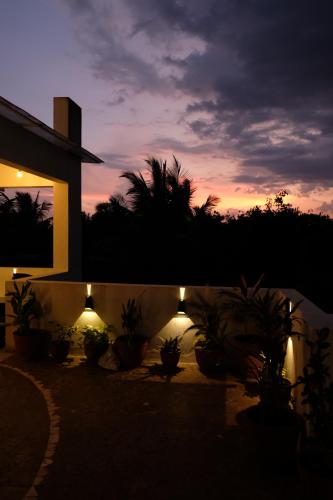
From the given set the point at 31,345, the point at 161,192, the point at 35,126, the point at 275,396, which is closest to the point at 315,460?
the point at 275,396

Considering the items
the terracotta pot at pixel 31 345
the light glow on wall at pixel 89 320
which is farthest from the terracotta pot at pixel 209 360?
the terracotta pot at pixel 31 345

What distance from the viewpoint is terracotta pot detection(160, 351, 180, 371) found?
667 centimetres

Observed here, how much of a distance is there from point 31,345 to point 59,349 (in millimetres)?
469

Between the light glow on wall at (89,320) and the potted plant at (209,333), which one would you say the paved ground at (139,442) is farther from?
the light glow on wall at (89,320)

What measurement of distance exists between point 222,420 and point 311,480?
1.47 m

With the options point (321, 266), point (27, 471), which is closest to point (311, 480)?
point (27, 471)

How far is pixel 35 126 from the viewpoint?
25.3ft

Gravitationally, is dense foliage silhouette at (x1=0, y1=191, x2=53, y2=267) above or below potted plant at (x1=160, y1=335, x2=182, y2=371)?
above

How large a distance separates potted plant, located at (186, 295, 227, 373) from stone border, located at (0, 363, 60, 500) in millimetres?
2113

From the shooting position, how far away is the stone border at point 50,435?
11.7 ft

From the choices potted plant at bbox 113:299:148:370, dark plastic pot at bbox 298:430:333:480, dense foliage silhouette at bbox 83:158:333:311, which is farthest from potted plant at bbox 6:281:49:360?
dense foliage silhouette at bbox 83:158:333:311

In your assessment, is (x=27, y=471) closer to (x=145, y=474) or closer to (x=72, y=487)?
(x=72, y=487)

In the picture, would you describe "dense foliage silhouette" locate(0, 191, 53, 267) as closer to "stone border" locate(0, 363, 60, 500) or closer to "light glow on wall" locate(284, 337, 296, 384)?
"stone border" locate(0, 363, 60, 500)

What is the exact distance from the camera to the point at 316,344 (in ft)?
12.5
